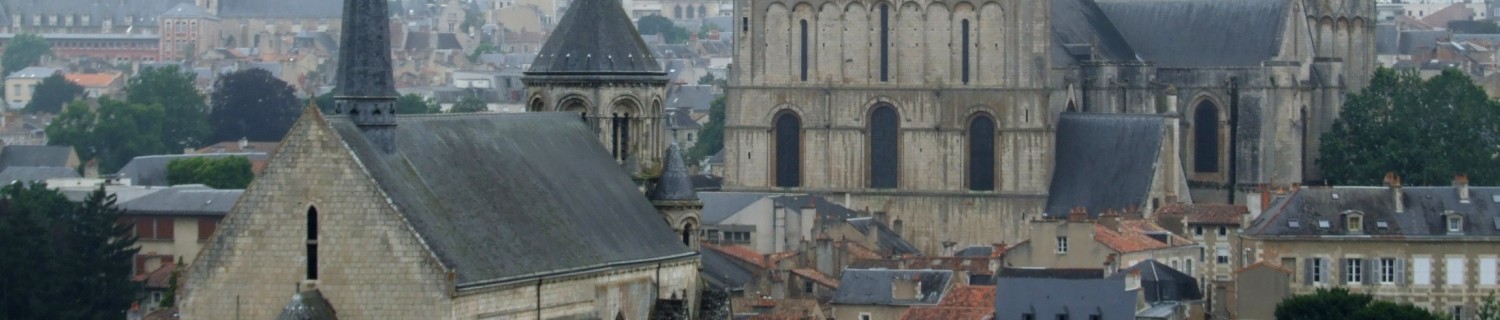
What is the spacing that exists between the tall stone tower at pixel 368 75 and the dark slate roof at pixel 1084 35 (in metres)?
51.2

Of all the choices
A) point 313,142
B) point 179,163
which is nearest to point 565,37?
point 313,142

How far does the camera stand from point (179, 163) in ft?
472

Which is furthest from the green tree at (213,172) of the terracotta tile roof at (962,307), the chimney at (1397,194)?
the terracotta tile roof at (962,307)

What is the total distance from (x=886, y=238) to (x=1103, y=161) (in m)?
6.74

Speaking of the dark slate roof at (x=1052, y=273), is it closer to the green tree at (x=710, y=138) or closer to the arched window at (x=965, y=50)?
the arched window at (x=965, y=50)

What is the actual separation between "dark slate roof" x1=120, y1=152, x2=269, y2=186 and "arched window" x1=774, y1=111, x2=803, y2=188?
30.7 metres

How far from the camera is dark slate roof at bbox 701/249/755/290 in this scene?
9438cm

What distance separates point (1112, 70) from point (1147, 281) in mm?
29255

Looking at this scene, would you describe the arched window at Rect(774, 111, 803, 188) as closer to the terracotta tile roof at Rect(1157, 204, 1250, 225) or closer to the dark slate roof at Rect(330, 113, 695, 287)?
the terracotta tile roof at Rect(1157, 204, 1250, 225)

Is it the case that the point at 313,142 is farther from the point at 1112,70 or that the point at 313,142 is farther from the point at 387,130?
the point at 1112,70

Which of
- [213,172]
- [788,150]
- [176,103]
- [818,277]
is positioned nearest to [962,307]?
[818,277]

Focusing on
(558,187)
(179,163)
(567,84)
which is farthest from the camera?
(179,163)

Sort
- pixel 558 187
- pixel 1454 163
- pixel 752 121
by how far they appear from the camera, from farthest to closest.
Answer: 1. pixel 1454 163
2. pixel 752 121
3. pixel 558 187

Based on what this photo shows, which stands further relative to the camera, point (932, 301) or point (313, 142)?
point (932, 301)
